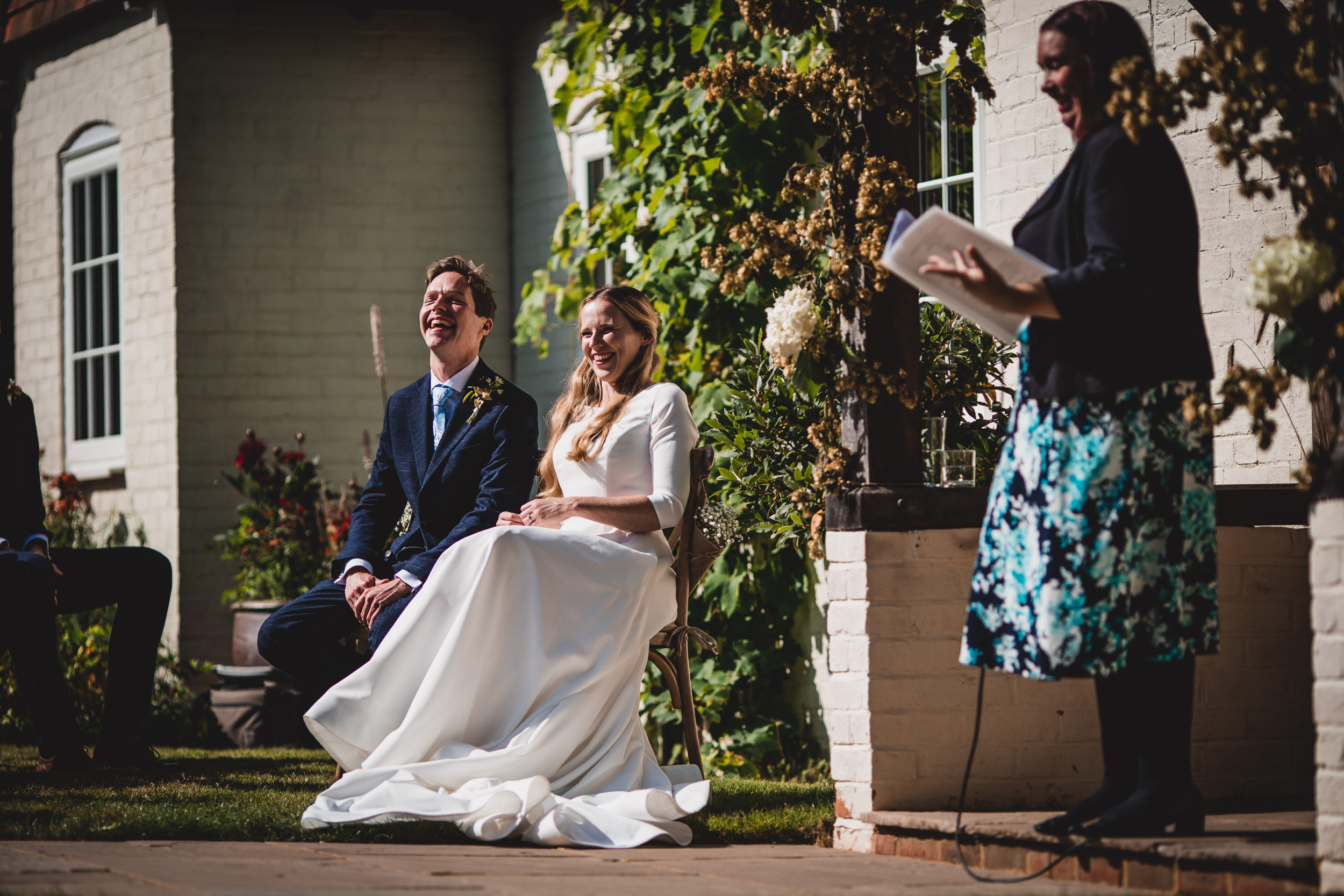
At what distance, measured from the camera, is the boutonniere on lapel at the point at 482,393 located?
193 inches

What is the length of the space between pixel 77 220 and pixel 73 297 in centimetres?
50

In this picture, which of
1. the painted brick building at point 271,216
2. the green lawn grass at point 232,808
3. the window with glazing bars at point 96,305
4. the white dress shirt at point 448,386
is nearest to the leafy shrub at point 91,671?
the painted brick building at point 271,216

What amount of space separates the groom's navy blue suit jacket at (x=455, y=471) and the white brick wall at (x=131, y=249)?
366 centimetres

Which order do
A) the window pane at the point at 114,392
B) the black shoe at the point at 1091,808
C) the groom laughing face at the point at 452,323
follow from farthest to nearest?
the window pane at the point at 114,392
the groom laughing face at the point at 452,323
the black shoe at the point at 1091,808

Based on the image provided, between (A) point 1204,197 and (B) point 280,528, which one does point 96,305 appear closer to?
(B) point 280,528

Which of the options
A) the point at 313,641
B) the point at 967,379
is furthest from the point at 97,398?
the point at 967,379

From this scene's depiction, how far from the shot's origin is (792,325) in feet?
12.8

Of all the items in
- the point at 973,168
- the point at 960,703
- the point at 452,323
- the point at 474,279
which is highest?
the point at 973,168

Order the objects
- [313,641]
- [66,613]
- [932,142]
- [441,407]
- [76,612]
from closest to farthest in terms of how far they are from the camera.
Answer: [313,641] → [441,407] → [66,613] → [76,612] → [932,142]

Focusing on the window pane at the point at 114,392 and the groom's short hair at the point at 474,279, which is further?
the window pane at the point at 114,392

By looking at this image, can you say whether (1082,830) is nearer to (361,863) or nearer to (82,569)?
(361,863)

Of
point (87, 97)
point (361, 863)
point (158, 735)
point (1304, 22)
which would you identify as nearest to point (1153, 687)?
point (1304, 22)

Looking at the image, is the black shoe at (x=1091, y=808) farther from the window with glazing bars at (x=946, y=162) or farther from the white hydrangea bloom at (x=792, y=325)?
the window with glazing bars at (x=946, y=162)

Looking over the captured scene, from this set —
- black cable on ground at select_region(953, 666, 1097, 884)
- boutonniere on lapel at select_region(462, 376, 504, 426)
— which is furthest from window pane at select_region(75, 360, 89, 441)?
black cable on ground at select_region(953, 666, 1097, 884)
